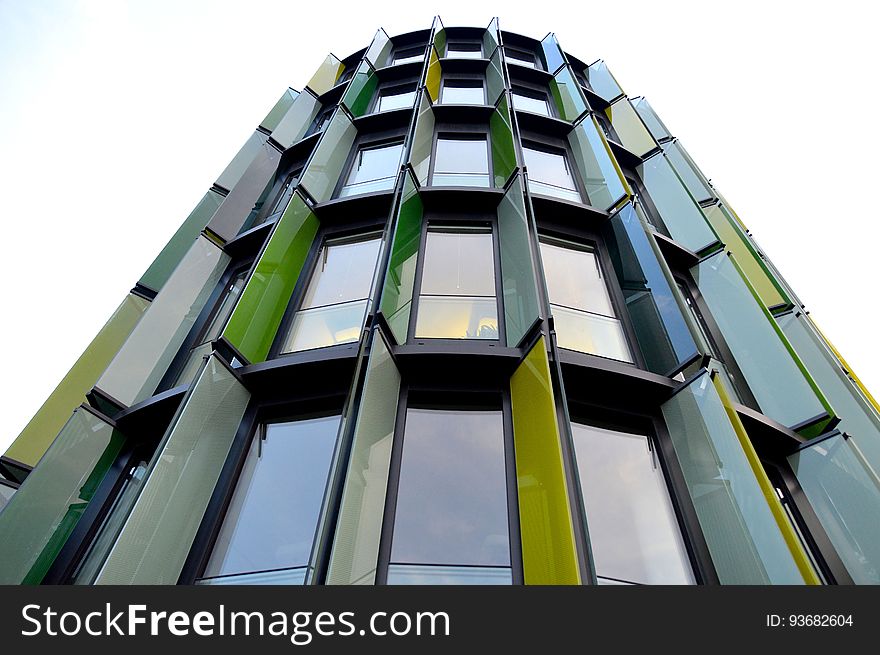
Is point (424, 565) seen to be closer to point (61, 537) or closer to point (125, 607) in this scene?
point (125, 607)

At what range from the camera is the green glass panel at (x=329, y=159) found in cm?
1016

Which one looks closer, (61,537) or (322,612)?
(322,612)

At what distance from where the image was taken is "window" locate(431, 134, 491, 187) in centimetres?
1104

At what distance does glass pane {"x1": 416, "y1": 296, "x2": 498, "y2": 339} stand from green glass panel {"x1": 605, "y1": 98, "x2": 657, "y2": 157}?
821 cm

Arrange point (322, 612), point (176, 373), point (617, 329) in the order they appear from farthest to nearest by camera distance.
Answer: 1. point (176, 373)
2. point (617, 329)
3. point (322, 612)

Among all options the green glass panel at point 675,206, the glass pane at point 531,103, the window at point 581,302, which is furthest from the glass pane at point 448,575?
the glass pane at point 531,103

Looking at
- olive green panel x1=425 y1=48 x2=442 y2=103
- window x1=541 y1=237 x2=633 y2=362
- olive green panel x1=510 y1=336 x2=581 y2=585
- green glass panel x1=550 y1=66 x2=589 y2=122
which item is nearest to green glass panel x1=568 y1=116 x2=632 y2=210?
green glass panel x1=550 y1=66 x2=589 y2=122

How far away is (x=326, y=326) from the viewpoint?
7.96 metres

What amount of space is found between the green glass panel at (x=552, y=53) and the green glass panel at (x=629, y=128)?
90.7 inches

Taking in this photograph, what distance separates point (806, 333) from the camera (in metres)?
9.35

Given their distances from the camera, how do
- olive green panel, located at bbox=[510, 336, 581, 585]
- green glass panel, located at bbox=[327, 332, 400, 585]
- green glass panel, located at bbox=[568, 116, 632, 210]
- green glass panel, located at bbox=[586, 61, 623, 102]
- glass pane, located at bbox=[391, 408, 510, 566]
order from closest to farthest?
olive green panel, located at bbox=[510, 336, 581, 585] → green glass panel, located at bbox=[327, 332, 400, 585] → glass pane, located at bbox=[391, 408, 510, 566] → green glass panel, located at bbox=[568, 116, 632, 210] → green glass panel, located at bbox=[586, 61, 623, 102]

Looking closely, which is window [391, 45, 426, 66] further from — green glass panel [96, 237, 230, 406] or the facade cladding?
green glass panel [96, 237, 230, 406]

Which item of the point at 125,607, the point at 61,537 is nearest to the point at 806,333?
the point at 125,607

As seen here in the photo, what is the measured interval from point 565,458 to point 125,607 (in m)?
4.13
